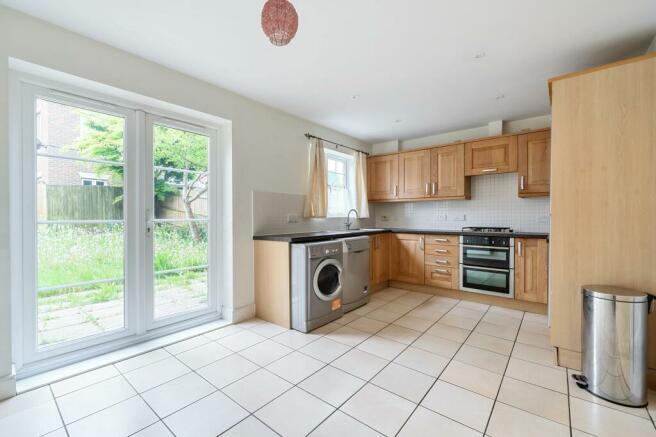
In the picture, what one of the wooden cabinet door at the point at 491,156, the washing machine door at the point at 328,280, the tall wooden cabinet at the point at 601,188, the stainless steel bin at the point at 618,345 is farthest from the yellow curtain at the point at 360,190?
the stainless steel bin at the point at 618,345

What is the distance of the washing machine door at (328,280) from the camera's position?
112 inches

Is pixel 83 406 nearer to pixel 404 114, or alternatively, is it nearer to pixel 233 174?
pixel 233 174

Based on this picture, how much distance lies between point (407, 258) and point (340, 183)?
1607 mm

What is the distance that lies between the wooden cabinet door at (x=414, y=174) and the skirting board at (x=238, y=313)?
2832 millimetres

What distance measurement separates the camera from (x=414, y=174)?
443cm

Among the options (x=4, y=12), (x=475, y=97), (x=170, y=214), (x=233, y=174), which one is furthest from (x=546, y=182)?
(x=4, y=12)

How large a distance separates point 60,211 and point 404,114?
141 inches

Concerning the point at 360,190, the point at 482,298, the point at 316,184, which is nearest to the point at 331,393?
the point at 316,184

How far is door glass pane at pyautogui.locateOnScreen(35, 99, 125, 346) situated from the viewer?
203 centimetres

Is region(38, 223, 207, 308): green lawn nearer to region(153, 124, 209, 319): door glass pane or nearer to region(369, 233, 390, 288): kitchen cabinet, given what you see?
region(153, 124, 209, 319): door glass pane

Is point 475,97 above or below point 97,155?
above

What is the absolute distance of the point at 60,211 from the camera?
6.87 feet

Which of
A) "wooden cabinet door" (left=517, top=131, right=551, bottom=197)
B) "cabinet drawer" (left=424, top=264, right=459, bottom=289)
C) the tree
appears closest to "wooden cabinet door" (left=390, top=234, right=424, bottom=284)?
"cabinet drawer" (left=424, top=264, right=459, bottom=289)

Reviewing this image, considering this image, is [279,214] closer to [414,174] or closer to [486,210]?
[414,174]
